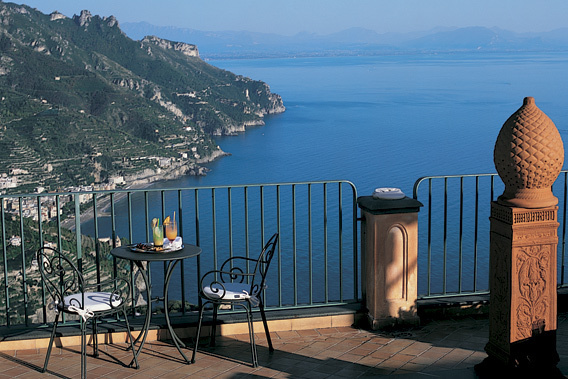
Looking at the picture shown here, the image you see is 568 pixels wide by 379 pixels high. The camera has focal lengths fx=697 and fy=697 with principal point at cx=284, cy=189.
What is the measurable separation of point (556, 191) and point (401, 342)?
1350 inches

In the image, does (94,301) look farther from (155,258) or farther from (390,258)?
(390,258)

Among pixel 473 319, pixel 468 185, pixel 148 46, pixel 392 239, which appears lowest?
pixel 468 185

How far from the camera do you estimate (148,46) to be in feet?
386

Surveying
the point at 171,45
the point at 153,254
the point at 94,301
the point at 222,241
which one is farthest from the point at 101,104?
the point at 94,301

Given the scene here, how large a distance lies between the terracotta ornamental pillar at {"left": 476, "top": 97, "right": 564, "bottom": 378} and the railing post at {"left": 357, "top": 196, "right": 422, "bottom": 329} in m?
1.41

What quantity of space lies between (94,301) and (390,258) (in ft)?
7.07

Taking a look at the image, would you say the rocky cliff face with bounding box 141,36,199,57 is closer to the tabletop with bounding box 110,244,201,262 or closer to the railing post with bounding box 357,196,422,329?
the railing post with bounding box 357,196,422,329

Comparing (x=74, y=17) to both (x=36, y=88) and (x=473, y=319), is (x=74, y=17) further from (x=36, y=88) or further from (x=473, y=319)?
(x=473, y=319)

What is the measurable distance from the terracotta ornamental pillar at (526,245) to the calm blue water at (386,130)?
93.5 ft

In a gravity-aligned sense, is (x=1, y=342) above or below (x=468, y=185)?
above

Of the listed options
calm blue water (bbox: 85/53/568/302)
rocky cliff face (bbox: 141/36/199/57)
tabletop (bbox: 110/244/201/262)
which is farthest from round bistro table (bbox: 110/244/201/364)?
rocky cliff face (bbox: 141/36/199/57)

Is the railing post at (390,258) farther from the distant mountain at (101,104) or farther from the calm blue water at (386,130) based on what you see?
the distant mountain at (101,104)

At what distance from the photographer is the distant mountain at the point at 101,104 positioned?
65.1 metres

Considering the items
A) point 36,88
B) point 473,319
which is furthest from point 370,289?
point 36,88
